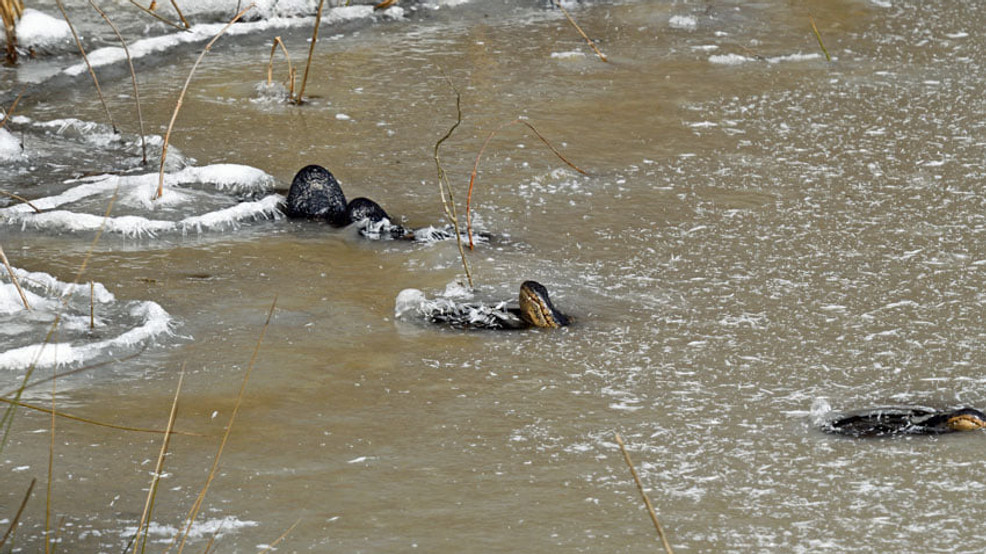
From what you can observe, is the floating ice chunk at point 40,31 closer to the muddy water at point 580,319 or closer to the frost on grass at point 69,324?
the muddy water at point 580,319

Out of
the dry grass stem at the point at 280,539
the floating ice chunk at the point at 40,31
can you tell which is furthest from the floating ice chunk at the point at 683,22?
the dry grass stem at the point at 280,539

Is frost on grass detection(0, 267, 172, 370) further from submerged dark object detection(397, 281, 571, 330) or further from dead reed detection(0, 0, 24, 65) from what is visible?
dead reed detection(0, 0, 24, 65)

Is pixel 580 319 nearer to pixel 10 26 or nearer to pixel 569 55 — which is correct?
pixel 569 55

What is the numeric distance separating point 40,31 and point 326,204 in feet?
9.33

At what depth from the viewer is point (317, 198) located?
153 inches

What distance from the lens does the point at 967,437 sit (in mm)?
2498

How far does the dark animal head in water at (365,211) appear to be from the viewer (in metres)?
3.77

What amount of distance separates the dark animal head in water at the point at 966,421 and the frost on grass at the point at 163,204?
230 cm

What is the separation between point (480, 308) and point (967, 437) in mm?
1280

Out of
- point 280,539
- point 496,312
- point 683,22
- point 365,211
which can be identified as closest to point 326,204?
point 365,211

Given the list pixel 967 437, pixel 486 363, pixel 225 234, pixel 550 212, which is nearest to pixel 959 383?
pixel 967 437

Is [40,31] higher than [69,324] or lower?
higher

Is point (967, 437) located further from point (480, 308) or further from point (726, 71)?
point (726, 71)

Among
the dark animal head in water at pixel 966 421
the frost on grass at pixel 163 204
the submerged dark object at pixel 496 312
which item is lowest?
the dark animal head in water at pixel 966 421
